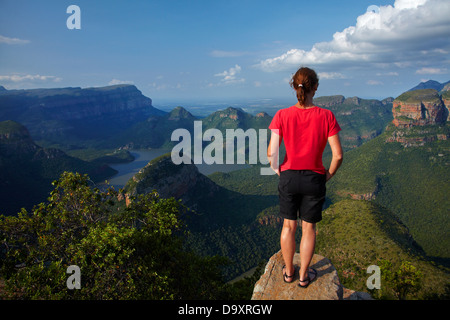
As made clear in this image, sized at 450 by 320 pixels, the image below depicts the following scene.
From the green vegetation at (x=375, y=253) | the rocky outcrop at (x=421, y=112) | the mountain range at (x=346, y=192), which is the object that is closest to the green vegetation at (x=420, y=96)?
the rocky outcrop at (x=421, y=112)

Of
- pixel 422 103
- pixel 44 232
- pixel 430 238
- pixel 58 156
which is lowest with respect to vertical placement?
pixel 430 238

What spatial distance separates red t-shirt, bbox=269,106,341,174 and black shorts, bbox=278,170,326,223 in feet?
0.56

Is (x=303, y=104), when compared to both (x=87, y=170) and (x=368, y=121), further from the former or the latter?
(x=368, y=121)

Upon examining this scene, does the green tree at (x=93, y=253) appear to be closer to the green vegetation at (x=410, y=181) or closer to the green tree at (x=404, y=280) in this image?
the green tree at (x=404, y=280)

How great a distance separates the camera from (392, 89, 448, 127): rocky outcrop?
10425 centimetres

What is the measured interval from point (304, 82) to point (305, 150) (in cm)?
147

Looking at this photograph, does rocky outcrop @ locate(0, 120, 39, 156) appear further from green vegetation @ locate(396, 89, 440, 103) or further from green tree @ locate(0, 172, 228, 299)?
green vegetation @ locate(396, 89, 440, 103)

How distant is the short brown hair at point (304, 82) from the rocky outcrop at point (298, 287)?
186 inches

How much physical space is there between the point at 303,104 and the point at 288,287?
4.72m

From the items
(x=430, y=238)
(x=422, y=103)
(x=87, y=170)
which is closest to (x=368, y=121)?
(x=422, y=103)

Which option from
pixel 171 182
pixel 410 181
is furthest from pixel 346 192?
pixel 171 182

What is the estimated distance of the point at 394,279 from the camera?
1859cm

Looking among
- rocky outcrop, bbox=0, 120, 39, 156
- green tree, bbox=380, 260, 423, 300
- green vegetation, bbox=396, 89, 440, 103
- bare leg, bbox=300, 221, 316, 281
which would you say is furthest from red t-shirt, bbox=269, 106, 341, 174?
green vegetation, bbox=396, 89, 440, 103

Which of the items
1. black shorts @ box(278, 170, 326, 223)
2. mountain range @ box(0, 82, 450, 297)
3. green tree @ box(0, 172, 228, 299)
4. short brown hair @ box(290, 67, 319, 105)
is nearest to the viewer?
short brown hair @ box(290, 67, 319, 105)
